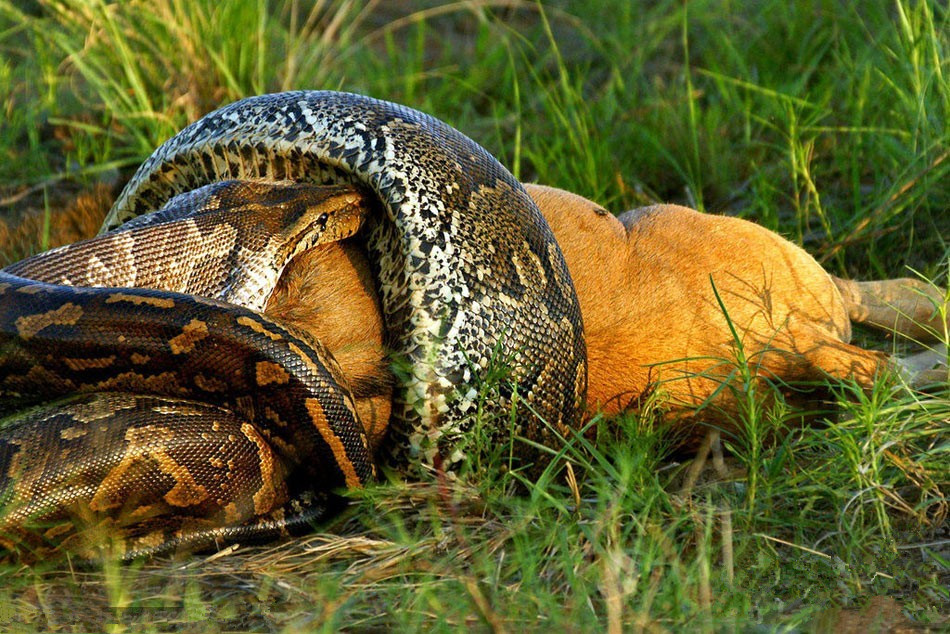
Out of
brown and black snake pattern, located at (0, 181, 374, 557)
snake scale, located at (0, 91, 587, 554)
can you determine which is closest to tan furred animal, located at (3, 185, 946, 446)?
snake scale, located at (0, 91, 587, 554)

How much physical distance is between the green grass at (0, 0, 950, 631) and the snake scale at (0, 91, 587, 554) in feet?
0.65

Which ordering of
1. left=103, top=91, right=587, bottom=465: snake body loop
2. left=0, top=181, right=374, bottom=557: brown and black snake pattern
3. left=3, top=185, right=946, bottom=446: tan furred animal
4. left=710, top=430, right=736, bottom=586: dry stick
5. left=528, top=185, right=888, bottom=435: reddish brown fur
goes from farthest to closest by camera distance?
1. left=528, top=185, right=888, bottom=435: reddish brown fur
2. left=3, top=185, right=946, bottom=446: tan furred animal
3. left=103, top=91, right=587, bottom=465: snake body loop
4. left=0, top=181, right=374, bottom=557: brown and black snake pattern
5. left=710, top=430, right=736, bottom=586: dry stick

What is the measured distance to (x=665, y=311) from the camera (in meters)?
3.86

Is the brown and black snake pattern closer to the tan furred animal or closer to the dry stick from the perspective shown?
the tan furred animal

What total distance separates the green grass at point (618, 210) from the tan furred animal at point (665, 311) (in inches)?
6.2

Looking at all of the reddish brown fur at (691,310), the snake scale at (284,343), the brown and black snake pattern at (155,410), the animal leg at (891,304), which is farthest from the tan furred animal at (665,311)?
the animal leg at (891,304)

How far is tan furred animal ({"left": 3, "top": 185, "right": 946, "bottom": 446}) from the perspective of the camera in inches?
144

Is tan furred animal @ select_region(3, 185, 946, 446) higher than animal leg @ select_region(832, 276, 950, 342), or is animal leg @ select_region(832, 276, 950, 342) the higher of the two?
tan furred animal @ select_region(3, 185, 946, 446)

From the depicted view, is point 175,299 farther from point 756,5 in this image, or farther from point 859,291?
point 756,5

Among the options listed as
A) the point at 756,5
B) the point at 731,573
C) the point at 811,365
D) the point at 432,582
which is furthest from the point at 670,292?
the point at 756,5

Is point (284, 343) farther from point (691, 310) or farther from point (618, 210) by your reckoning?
point (618, 210)

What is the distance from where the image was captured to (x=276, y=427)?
3375mm

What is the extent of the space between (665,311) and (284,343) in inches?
55.0

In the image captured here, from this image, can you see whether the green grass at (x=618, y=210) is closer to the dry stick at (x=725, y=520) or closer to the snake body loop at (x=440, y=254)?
the dry stick at (x=725, y=520)
